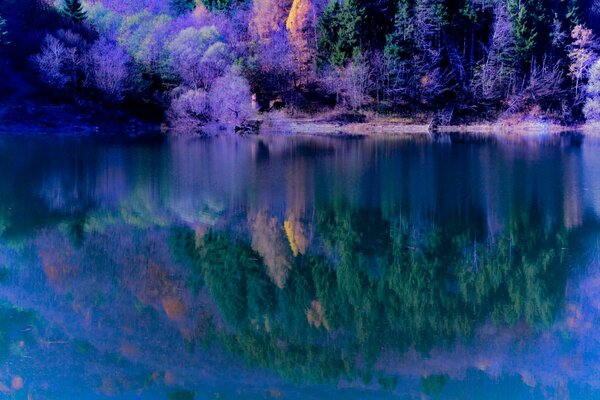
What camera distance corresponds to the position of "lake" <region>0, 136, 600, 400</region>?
8.08m

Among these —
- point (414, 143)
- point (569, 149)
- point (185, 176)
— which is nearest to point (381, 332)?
point (185, 176)

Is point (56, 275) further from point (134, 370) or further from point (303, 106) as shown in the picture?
point (303, 106)

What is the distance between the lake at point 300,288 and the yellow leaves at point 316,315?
0.05m

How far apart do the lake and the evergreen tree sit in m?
55.1

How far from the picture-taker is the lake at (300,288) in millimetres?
8078

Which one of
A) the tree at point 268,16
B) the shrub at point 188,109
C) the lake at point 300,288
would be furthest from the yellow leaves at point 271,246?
the tree at point 268,16

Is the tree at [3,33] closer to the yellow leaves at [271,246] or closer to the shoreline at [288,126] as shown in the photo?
the shoreline at [288,126]

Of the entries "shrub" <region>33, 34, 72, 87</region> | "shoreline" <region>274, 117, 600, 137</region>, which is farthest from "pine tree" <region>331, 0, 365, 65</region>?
"shrub" <region>33, 34, 72, 87</region>

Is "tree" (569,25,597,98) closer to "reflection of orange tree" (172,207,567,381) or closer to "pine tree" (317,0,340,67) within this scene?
"pine tree" (317,0,340,67)

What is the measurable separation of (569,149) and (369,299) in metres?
29.7

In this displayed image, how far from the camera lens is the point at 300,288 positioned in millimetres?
11398

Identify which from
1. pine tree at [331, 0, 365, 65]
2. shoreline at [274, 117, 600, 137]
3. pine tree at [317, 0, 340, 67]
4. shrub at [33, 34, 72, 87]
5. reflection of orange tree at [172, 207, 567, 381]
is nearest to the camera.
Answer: reflection of orange tree at [172, 207, 567, 381]

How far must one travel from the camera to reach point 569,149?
3641 centimetres

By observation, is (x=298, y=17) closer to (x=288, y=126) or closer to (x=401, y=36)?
(x=401, y=36)
